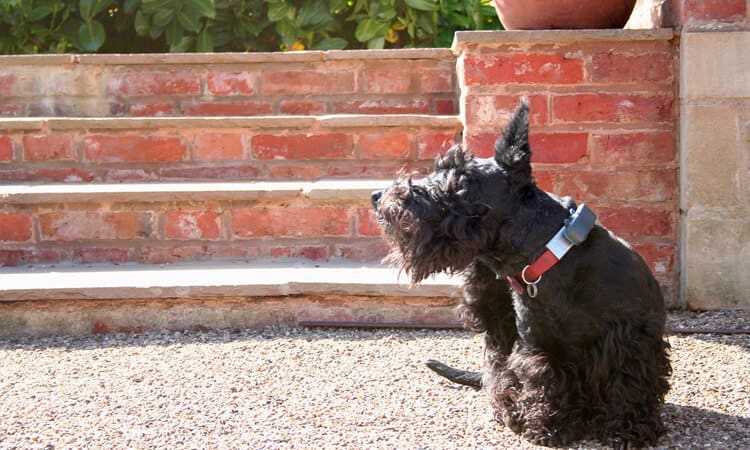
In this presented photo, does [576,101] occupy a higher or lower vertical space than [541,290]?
higher

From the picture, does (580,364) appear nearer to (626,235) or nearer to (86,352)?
(626,235)

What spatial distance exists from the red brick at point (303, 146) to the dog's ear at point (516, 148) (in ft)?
6.46

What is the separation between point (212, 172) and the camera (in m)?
4.18

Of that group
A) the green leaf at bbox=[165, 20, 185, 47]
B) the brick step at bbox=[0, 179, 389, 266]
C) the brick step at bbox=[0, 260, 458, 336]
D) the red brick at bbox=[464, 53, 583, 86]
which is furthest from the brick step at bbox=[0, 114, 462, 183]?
the green leaf at bbox=[165, 20, 185, 47]

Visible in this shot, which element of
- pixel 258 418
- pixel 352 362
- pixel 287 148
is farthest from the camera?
pixel 287 148

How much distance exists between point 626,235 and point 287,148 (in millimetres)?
1612

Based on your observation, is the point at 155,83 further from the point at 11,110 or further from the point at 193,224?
the point at 193,224

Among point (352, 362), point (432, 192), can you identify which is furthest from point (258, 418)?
point (432, 192)

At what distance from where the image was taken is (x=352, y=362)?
304cm

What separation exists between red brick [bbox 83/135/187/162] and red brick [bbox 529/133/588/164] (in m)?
1.70

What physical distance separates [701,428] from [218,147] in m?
2.58

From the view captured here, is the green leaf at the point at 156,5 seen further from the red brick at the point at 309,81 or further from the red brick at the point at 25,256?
the red brick at the point at 25,256

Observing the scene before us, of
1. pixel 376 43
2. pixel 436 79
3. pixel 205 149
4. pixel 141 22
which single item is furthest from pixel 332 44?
pixel 205 149

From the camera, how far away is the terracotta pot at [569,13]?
3.55m
